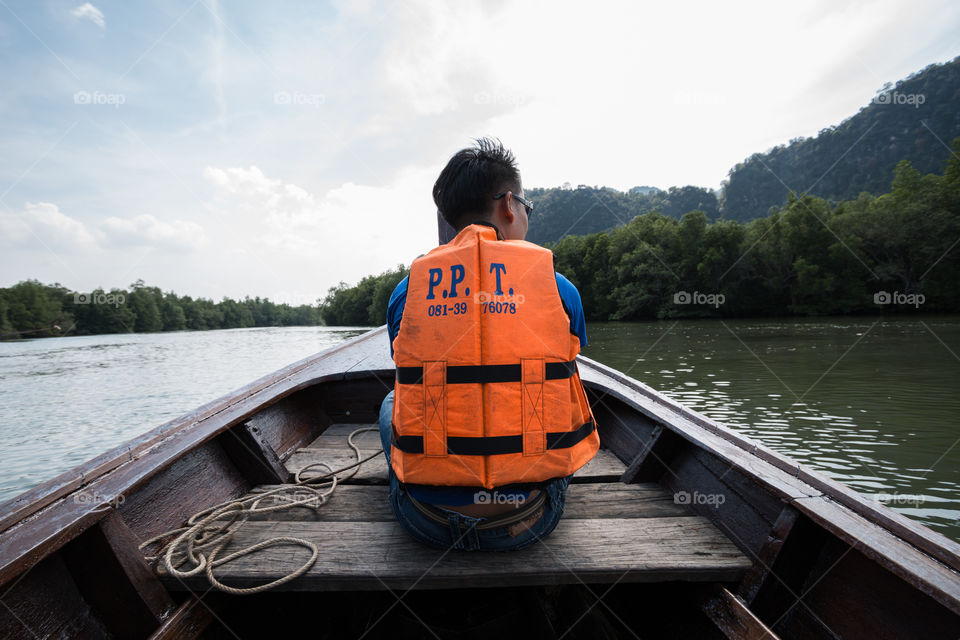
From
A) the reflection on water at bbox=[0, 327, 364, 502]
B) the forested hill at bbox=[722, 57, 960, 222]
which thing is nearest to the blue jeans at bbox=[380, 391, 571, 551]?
the reflection on water at bbox=[0, 327, 364, 502]

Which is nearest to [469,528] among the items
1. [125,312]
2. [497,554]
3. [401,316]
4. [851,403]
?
[497,554]

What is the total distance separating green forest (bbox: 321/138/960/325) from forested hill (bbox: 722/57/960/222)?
38848mm

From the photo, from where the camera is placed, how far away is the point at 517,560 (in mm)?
1368

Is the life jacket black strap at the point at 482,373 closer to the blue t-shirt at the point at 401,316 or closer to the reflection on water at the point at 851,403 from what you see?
the blue t-shirt at the point at 401,316

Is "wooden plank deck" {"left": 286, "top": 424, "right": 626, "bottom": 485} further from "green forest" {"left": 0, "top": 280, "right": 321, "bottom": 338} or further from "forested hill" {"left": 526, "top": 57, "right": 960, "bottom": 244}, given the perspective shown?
"forested hill" {"left": 526, "top": 57, "right": 960, "bottom": 244}

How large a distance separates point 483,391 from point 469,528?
44cm

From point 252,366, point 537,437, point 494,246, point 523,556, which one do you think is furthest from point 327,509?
point 252,366

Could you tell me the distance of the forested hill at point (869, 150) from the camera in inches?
2516

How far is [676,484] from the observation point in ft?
6.37

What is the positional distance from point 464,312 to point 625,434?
5.53ft

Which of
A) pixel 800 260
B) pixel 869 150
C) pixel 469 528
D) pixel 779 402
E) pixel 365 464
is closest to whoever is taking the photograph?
pixel 469 528

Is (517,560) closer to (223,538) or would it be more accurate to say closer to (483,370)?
(483,370)

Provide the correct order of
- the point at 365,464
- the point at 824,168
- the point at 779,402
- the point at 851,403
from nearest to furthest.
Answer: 1. the point at 365,464
2. the point at 851,403
3. the point at 779,402
4. the point at 824,168

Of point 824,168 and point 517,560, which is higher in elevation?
point 824,168
